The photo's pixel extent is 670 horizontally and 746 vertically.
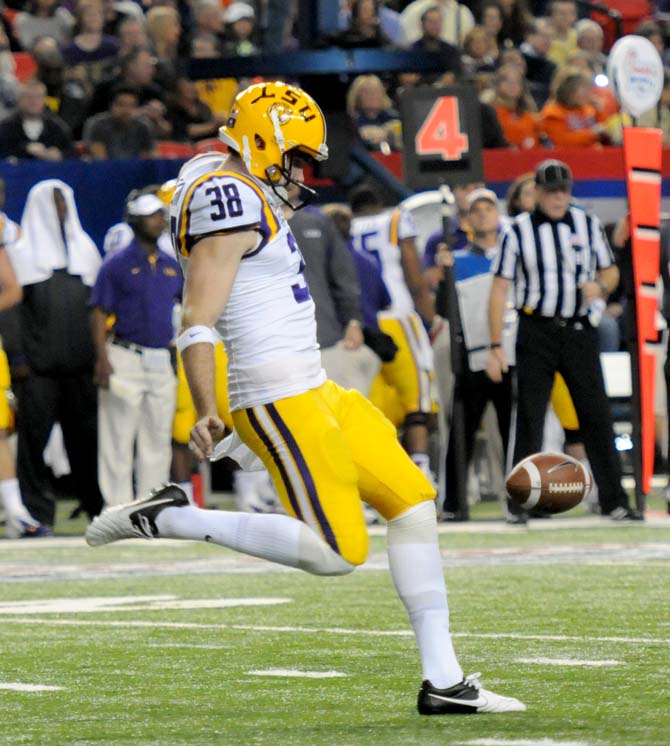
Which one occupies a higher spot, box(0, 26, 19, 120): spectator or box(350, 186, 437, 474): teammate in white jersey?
box(0, 26, 19, 120): spectator

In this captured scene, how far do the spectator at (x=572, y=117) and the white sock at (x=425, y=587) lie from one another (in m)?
11.1

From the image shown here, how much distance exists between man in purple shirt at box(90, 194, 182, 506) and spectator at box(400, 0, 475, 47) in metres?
6.53

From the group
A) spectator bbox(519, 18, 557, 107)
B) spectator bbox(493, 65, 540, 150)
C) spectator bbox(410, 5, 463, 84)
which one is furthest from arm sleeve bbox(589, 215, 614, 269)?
spectator bbox(519, 18, 557, 107)

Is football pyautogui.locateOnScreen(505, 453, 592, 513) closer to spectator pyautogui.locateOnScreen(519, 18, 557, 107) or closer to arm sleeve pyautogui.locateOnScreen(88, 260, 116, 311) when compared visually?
arm sleeve pyautogui.locateOnScreen(88, 260, 116, 311)

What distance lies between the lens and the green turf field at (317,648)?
456 cm

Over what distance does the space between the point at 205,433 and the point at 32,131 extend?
31.4 ft

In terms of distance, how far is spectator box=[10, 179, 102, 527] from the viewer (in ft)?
37.7

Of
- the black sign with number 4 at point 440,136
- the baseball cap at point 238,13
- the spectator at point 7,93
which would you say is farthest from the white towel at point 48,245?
the baseball cap at point 238,13

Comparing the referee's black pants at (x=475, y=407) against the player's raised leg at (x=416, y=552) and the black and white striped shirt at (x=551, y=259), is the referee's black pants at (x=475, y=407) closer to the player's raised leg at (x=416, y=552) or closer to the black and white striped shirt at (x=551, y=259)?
the black and white striped shirt at (x=551, y=259)

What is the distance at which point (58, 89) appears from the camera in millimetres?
15062

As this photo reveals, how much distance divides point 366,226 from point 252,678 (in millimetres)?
7001

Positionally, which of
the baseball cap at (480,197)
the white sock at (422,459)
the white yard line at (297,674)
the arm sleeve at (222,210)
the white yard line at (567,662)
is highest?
the arm sleeve at (222,210)

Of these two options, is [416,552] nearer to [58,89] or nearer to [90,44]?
[58,89]

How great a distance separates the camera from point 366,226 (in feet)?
40.0
